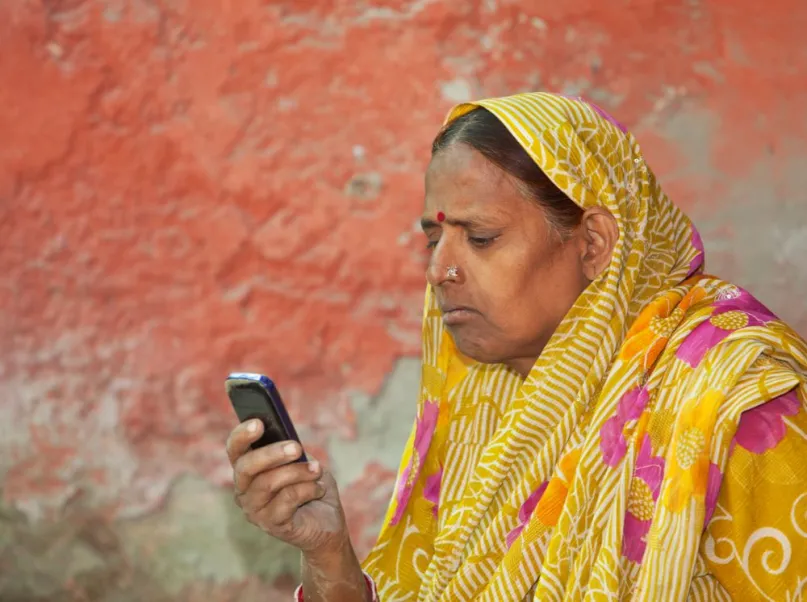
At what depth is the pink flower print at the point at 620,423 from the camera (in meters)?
1.38

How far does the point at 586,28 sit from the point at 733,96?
393 millimetres

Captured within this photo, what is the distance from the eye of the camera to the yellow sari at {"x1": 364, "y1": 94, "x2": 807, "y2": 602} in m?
1.22

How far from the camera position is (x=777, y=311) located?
7.61ft

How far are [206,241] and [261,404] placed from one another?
129cm

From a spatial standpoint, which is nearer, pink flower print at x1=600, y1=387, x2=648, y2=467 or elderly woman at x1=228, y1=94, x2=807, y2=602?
elderly woman at x1=228, y1=94, x2=807, y2=602

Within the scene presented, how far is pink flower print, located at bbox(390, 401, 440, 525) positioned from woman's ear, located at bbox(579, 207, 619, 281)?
1.55 feet

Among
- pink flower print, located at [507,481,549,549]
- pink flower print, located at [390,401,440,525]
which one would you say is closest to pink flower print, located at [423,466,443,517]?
pink flower print, located at [390,401,440,525]

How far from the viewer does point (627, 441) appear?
1.37 m

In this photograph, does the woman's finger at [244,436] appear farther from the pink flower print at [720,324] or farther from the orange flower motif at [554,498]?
the pink flower print at [720,324]

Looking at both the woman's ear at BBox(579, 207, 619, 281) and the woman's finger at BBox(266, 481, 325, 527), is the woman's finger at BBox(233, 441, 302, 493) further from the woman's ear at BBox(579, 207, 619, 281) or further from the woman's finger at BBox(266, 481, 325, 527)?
the woman's ear at BBox(579, 207, 619, 281)

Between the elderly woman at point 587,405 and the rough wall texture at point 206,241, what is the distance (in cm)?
85

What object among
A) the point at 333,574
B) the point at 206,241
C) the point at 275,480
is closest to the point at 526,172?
the point at 275,480

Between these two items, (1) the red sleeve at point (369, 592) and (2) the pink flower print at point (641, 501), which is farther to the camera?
(1) the red sleeve at point (369, 592)

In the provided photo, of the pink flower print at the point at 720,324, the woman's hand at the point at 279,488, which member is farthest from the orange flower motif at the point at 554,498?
the woman's hand at the point at 279,488
